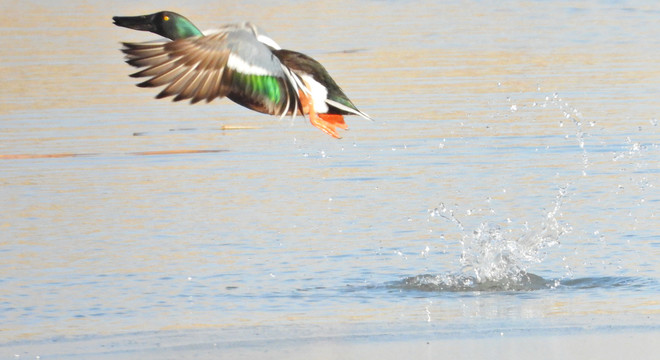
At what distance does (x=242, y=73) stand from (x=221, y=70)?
0.10 meters

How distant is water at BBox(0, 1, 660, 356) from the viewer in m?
6.75

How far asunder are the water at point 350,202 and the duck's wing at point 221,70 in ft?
3.47

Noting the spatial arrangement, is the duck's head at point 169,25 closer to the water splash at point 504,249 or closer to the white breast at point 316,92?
the white breast at point 316,92

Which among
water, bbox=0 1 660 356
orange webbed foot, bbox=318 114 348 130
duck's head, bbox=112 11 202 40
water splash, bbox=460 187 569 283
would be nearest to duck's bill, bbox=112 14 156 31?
duck's head, bbox=112 11 202 40

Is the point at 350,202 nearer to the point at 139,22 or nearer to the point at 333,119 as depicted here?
the point at 333,119

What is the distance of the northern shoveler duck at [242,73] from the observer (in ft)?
18.8

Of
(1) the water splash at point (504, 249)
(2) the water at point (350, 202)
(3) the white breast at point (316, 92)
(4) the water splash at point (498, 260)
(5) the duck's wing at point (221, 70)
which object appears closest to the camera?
(5) the duck's wing at point (221, 70)

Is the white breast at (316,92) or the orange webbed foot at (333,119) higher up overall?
the white breast at (316,92)

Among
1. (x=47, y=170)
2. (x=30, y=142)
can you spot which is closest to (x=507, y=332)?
(x=47, y=170)

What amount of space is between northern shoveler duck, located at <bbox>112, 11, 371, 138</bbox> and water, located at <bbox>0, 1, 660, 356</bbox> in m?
0.99

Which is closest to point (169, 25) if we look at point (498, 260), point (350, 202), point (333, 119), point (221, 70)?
point (221, 70)

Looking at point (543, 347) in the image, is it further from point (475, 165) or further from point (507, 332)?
point (475, 165)

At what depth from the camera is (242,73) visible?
594 centimetres

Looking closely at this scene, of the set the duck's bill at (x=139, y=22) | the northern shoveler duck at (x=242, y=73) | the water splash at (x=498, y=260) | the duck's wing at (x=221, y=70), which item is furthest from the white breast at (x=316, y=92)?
the water splash at (x=498, y=260)
